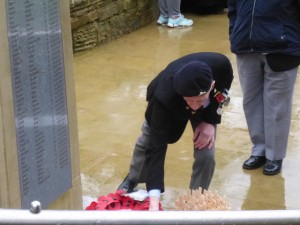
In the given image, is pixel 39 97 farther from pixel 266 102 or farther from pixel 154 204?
pixel 266 102

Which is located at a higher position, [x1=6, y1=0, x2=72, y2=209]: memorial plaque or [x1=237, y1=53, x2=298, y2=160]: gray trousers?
[x1=6, y1=0, x2=72, y2=209]: memorial plaque

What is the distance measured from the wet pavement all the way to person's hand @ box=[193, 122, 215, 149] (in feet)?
1.69

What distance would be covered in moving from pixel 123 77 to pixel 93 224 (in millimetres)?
5818

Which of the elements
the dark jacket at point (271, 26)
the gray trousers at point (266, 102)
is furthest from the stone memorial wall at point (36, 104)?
the gray trousers at point (266, 102)

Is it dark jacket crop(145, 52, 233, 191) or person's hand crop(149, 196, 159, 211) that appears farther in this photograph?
dark jacket crop(145, 52, 233, 191)

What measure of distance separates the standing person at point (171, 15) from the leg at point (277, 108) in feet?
15.6

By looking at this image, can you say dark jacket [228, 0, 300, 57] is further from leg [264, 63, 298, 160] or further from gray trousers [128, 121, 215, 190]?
gray trousers [128, 121, 215, 190]

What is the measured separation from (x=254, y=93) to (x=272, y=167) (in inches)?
22.2

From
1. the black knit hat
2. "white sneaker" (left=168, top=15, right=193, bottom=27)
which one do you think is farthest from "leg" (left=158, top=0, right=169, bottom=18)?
the black knit hat

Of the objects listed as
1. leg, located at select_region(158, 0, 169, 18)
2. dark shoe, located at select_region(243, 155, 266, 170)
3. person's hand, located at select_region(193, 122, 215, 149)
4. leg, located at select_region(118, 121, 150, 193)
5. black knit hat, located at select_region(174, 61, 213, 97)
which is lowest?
leg, located at select_region(158, 0, 169, 18)

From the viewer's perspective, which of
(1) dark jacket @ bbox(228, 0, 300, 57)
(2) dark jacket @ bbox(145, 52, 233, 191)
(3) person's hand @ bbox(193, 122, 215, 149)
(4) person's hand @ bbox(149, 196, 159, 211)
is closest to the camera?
(4) person's hand @ bbox(149, 196, 159, 211)

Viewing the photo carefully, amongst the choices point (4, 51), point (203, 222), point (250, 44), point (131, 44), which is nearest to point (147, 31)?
point (131, 44)

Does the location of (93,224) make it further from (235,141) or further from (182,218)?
(235,141)

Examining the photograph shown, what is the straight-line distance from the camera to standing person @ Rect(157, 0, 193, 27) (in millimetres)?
9906
